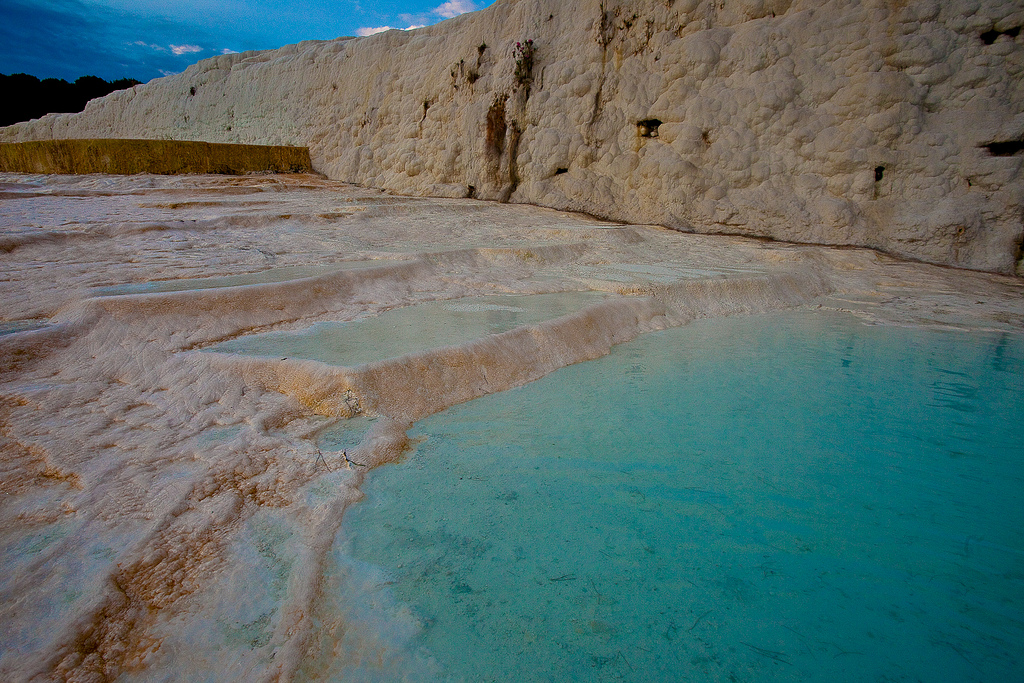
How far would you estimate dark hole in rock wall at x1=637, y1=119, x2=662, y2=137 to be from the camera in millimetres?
4934

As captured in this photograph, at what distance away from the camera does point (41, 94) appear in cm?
1585

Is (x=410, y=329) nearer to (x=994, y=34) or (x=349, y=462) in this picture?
(x=349, y=462)

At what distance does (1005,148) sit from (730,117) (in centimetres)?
184

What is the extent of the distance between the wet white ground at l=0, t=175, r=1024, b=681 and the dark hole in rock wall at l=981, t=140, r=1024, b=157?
876mm

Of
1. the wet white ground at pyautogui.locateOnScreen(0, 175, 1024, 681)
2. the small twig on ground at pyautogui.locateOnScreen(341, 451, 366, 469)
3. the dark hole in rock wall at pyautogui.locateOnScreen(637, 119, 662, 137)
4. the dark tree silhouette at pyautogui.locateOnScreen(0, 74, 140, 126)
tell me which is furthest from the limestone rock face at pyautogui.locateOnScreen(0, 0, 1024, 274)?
the dark tree silhouette at pyautogui.locateOnScreen(0, 74, 140, 126)

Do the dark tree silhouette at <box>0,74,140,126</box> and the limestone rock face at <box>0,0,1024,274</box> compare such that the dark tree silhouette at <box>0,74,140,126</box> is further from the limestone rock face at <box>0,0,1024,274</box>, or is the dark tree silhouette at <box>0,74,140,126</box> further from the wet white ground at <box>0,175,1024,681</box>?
the wet white ground at <box>0,175,1024,681</box>

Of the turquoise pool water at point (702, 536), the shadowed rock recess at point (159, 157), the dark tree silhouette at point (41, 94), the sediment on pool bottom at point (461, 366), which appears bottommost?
the turquoise pool water at point (702, 536)

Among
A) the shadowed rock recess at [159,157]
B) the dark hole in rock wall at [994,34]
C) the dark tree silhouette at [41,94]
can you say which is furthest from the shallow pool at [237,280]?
the dark tree silhouette at [41,94]

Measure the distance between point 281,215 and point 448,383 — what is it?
3.02 metres

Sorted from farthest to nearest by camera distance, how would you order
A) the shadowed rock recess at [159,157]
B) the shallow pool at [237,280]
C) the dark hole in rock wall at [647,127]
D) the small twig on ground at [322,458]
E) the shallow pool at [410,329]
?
the shadowed rock recess at [159,157] → the dark hole in rock wall at [647,127] → the shallow pool at [237,280] → the shallow pool at [410,329] → the small twig on ground at [322,458]

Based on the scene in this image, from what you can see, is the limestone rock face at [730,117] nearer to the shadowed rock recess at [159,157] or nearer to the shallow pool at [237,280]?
the shadowed rock recess at [159,157]

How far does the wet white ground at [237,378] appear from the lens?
1024 mm

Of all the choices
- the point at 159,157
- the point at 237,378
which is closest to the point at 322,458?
the point at 237,378

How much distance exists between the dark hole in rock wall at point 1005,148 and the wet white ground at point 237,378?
88 cm
